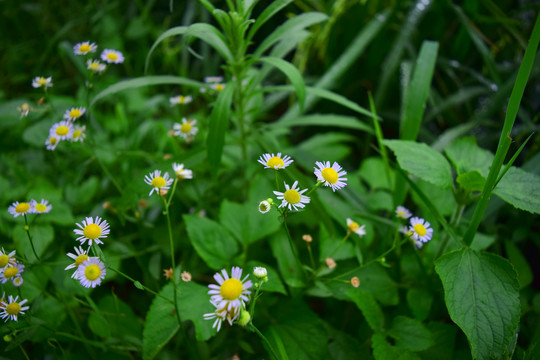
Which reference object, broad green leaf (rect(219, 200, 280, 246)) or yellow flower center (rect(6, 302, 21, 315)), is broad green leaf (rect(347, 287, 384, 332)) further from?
yellow flower center (rect(6, 302, 21, 315))

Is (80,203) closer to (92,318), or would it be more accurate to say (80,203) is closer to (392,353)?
(92,318)

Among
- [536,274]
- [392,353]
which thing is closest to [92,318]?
[392,353]

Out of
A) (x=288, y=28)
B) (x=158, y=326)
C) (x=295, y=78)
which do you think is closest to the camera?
(x=158, y=326)

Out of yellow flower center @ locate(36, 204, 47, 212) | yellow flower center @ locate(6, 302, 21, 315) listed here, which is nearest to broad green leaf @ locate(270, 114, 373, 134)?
yellow flower center @ locate(36, 204, 47, 212)

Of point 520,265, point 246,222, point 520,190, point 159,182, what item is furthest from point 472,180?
point 159,182

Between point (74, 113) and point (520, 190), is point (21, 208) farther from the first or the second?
point (520, 190)
